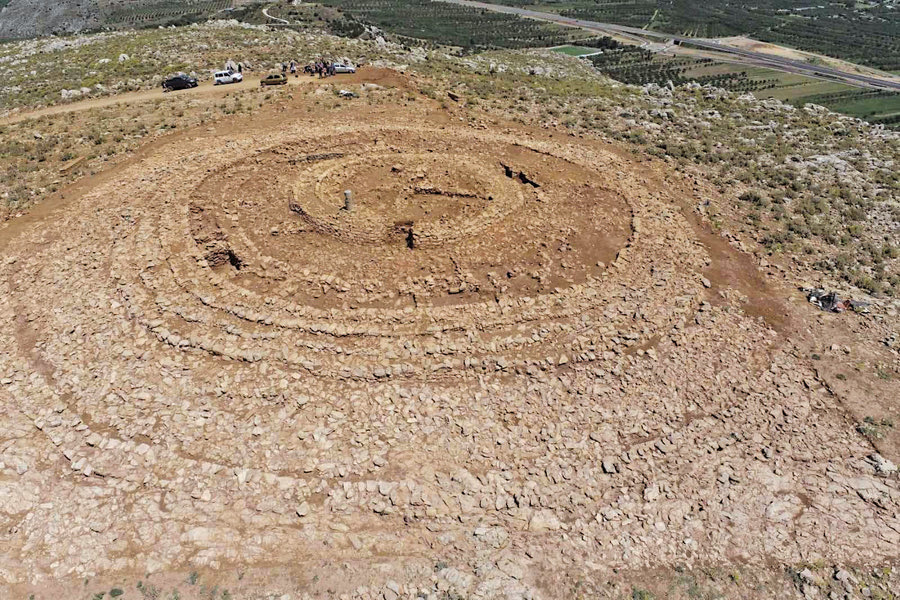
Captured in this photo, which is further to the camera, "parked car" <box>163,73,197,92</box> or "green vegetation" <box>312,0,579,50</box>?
"green vegetation" <box>312,0,579,50</box>

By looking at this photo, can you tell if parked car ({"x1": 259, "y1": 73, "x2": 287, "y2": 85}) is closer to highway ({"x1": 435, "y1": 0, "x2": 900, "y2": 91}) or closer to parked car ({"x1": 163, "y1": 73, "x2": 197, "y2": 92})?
parked car ({"x1": 163, "y1": 73, "x2": 197, "y2": 92})

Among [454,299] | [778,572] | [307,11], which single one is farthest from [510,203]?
[307,11]

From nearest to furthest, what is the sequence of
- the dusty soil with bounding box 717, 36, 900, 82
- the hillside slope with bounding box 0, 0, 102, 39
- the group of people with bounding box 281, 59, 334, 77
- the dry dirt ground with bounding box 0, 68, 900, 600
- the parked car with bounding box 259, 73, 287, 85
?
the dry dirt ground with bounding box 0, 68, 900, 600
the parked car with bounding box 259, 73, 287, 85
the group of people with bounding box 281, 59, 334, 77
the dusty soil with bounding box 717, 36, 900, 82
the hillside slope with bounding box 0, 0, 102, 39

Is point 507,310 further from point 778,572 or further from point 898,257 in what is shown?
point 898,257

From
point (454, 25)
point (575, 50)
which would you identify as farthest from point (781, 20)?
point (454, 25)

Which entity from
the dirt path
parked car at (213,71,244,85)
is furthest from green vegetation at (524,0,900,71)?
parked car at (213,71,244,85)

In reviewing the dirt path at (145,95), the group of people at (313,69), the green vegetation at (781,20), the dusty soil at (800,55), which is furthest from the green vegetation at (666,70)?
the dirt path at (145,95)

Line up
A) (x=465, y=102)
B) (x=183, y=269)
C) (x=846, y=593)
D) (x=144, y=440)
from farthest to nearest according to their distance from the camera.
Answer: (x=465, y=102) < (x=183, y=269) < (x=144, y=440) < (x=846, y=593)
